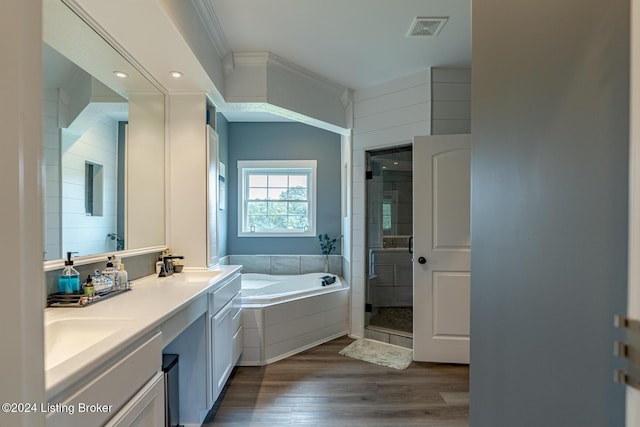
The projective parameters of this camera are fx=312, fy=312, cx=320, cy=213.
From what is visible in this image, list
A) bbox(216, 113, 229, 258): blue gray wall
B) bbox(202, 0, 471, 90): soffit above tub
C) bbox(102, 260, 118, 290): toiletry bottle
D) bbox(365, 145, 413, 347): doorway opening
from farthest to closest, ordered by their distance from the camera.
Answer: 1. bbox(216, 113, 229, 258): blue gray wall
2. bbox(365, 145, 413, 347): doorway opening
3. bbox(202, 0, 471, 90): soffit above tub
4. bbox(102, 260, 118, 290): toiletry bottle

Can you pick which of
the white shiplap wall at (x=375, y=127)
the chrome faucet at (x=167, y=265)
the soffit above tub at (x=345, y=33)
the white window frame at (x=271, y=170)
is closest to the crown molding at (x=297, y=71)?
the soffit above tub at (x=345, y=33)

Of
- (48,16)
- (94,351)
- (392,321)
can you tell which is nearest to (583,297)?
(94,351)

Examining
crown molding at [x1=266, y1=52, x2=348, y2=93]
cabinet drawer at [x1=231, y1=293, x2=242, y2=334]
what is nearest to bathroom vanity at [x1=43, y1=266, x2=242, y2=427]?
cabinet drawer at [x1=231, y1=293, x2=242, y2=334]

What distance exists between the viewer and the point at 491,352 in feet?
3.00

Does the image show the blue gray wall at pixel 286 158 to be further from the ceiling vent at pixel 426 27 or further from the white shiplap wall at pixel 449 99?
the ceiling vent at pixel 426 27

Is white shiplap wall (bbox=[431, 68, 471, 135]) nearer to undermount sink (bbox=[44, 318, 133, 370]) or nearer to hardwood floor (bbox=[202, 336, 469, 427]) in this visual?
hardwood floor (bbox=[202, 336, 469, 427])

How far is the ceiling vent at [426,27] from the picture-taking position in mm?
2229

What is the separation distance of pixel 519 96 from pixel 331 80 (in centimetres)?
265

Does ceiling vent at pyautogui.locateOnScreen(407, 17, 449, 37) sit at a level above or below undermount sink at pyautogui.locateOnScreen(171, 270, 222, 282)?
above

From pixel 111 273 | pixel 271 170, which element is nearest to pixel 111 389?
pixel 111 273

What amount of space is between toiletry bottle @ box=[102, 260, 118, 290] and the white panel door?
2250 millimetres

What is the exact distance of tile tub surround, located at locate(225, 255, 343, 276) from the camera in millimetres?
4258

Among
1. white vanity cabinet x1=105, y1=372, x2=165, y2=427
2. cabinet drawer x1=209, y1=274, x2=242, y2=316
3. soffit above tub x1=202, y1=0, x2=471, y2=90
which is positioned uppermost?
soffit above tub x1=202, y1=0, x2=471, y2=90

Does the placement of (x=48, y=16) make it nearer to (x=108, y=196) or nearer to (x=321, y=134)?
(x=108, y=196)
